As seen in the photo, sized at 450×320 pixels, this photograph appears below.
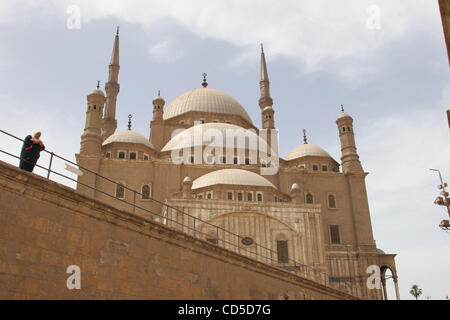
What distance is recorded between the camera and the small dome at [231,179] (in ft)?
85.9

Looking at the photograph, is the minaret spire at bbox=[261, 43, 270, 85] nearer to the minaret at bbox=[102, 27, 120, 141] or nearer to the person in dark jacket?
the minaret at bbox=[102, 27, 120, 141]

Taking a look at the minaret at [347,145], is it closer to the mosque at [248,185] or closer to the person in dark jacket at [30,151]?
the mosque at [248,185]

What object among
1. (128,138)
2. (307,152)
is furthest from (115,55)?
(307,152)

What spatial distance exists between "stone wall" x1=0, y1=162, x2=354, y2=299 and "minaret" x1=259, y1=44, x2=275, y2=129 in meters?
26.4

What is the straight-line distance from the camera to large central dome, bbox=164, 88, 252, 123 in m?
39.0

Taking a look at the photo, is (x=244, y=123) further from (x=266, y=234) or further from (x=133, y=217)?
(x=133, y=217)

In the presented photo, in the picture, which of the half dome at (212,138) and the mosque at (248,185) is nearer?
the mosque at (248,185)

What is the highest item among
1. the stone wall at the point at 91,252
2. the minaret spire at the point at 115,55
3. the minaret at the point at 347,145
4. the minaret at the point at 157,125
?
the minaret spire at the point at 115,55

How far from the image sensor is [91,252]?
8305mm

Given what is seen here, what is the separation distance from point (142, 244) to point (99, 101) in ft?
75.5

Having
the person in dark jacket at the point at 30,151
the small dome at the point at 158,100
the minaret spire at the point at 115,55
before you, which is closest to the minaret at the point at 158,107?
the small dome at the point at 158,100

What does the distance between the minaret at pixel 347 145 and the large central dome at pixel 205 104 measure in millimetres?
9278

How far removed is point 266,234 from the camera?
23.5 metres

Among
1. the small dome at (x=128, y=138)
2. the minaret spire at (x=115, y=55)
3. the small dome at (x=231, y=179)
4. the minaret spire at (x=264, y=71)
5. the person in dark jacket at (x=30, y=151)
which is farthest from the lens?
the minaret spire at (x=264, y=71)
